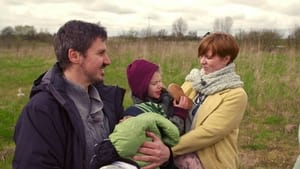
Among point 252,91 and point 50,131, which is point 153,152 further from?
point 252,91

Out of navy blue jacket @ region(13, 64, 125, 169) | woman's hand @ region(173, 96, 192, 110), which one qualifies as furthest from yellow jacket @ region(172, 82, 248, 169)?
navy blue jacket @ region(13, 64, 125, 169)

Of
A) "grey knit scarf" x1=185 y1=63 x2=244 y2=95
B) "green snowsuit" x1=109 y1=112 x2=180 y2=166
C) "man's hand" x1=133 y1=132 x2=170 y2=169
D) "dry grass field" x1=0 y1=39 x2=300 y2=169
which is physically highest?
"grey knit scarf" x1=185 y1=63 x2=244 y2=95

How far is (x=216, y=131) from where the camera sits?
3.17 meters

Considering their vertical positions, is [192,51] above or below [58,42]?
below

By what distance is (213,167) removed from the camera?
3.24m

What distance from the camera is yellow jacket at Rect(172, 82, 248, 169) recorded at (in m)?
3.18

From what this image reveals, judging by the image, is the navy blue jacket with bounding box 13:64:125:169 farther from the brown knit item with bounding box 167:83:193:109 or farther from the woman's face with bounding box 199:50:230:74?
the woman's face with bounding box 199:50:230:74

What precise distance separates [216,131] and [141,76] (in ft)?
1.92

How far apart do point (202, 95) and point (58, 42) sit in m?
1.12

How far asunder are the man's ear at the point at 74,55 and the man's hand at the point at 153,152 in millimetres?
560

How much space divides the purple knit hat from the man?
32cm

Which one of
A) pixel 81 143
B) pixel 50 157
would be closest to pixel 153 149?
pixel 81 143

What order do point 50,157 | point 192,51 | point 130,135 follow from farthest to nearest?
1. point 192,51
2. point 130,135
3. point 50,157

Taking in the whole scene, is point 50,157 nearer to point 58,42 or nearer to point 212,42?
point 58,42
